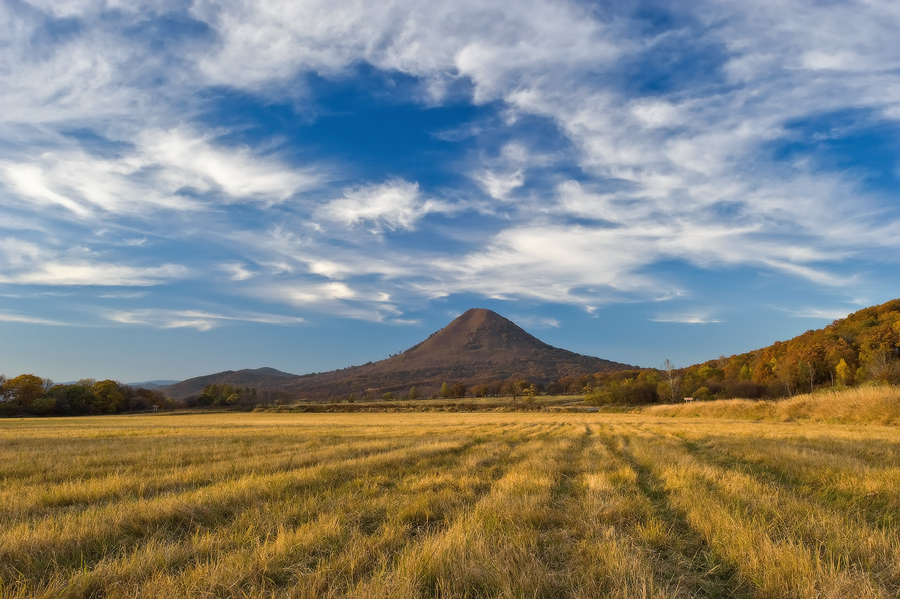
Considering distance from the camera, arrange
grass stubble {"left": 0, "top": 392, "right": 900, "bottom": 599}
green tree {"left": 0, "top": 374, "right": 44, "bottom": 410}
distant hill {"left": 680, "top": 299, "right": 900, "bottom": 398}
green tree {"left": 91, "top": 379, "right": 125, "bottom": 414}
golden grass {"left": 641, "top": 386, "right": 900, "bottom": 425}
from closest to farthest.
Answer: grass stubble {"left": 0, "top": 392, "right": 900, "bottom": 599}, golden grass {"left": 641, "top": 386, "right": 900, "bottom": 425}, distant hill {"left": 680, "top": 299, "right": 900, "bottom": 398}, green tree {"left": 0, "top": 374, "right": 44, "bottom": 410}, green tree {"left": 91, "top": 379, "right": 125, "bottom": 414}

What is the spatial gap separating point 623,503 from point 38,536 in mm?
7421

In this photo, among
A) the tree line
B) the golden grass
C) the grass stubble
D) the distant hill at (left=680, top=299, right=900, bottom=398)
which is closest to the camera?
the grass stubble

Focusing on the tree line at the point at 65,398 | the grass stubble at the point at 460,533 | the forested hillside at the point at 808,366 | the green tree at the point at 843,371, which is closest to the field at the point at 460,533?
the grass stubble at the point at 460,533

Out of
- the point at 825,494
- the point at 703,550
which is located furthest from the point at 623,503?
the point at 825,494

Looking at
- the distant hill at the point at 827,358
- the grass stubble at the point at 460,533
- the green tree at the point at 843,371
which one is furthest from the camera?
the green tree at the point at 843,371

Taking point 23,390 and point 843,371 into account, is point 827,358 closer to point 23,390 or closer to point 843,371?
point 843,371

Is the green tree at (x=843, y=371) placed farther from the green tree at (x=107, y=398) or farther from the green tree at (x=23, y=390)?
the green tree at (x=23, y=390)

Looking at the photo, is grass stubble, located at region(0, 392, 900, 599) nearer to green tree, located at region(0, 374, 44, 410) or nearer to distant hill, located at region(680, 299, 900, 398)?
distant hill, located at region(680, 299, 900, 398)

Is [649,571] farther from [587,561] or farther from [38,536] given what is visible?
[38,536]

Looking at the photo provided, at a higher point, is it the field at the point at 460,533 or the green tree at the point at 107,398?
the field at the point at 460,533

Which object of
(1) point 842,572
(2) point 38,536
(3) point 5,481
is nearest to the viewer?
(1) point 842,572

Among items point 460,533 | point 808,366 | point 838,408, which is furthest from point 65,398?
point 808,366

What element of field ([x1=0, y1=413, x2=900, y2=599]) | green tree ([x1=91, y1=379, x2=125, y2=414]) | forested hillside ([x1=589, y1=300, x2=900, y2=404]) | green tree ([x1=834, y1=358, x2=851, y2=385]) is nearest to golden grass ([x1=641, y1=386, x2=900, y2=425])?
field ([x1=0, y1=413, x2=900, y2=599])

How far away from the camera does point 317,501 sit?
6789 mm
